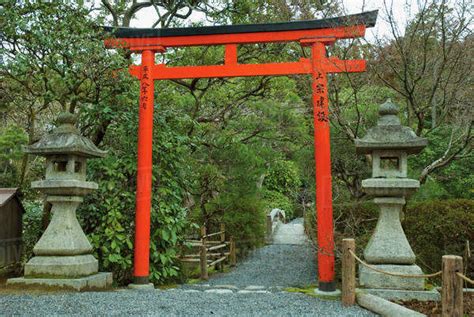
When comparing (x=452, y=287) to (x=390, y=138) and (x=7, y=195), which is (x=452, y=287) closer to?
(x=390, y=138)

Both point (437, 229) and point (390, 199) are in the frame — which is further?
point (437, 229)

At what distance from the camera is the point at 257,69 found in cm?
745

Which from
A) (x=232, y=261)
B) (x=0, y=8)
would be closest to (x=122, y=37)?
(x=0, y=8)

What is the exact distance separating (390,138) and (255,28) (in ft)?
9.43

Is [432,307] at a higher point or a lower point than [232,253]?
higher

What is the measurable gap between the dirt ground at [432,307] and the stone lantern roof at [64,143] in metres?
4.84

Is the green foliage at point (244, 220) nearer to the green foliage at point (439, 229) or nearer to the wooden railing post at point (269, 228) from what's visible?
the wooden railing post at point (269, 228)

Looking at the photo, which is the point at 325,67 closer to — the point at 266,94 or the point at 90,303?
the point at 266,94

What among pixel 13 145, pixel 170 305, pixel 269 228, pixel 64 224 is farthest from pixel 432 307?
pixel 13 145

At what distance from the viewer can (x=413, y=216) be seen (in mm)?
8180

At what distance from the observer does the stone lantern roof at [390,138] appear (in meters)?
6.08

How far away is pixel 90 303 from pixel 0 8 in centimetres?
440

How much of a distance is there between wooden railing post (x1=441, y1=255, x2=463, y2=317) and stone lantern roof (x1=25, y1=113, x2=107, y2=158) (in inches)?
199

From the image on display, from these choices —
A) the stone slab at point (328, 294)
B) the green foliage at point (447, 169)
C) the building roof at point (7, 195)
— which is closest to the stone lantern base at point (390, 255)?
the stone slab at point (328, 294)
